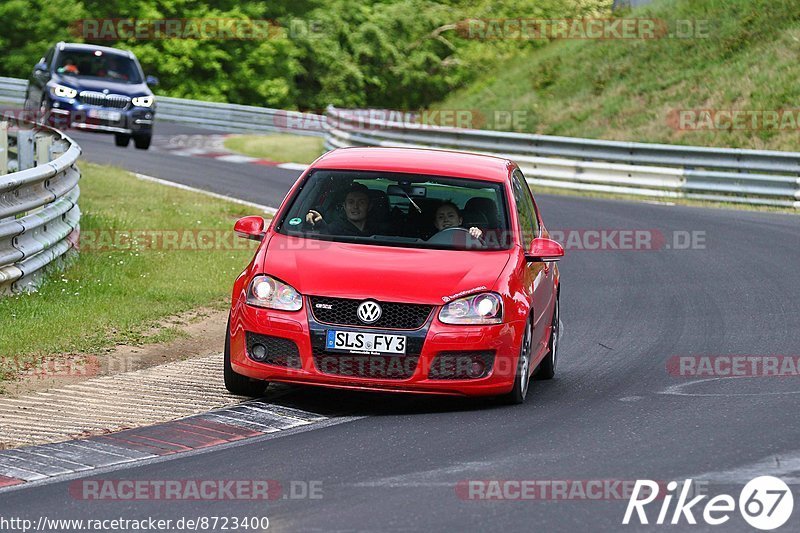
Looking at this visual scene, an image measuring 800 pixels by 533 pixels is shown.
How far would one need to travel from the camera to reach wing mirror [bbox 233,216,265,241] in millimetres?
9500

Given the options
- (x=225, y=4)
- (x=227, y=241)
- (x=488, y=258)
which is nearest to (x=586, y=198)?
(x=227, y=241)

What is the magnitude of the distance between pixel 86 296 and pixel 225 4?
155ft

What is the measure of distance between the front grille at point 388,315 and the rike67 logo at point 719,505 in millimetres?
2240

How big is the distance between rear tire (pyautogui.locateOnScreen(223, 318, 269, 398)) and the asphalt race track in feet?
0.63

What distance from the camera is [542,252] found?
9.47 m

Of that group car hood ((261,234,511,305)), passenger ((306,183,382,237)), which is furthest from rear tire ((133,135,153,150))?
car hood ((261,234,511,305))

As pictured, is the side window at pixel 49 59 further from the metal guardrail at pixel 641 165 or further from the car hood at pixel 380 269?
the car hood at pixel 380 269

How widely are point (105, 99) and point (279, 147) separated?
878 cm

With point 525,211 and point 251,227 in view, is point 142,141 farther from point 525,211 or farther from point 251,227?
point 251,227

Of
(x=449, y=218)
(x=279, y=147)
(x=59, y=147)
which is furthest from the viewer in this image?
(x=279, y=147)

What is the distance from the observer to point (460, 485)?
264 inches

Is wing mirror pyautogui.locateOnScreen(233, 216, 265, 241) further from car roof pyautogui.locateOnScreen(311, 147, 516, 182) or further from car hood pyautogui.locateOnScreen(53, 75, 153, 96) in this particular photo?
car hood pyautogui.locateOnScreen(53, 75, 153, 96)

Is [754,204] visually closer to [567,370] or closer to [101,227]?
[101,227]

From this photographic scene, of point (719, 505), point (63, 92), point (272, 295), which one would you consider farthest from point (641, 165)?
point (719, 505)
